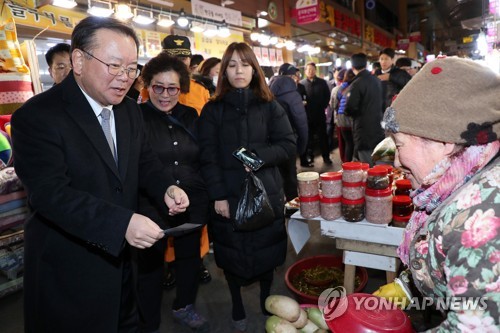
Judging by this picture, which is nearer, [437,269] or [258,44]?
[437,269]

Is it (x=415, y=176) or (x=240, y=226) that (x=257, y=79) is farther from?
(x=415, y=176)

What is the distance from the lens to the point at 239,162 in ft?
7.55

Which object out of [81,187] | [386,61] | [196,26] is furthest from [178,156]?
[196,26]

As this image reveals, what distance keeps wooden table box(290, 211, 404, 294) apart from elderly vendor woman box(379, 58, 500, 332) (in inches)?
40.9

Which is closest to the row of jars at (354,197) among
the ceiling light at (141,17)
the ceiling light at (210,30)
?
the ceiling light at (141,17)

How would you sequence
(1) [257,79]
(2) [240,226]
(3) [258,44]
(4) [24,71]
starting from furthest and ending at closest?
(3) [258,44], (4) [24,71], (1) [257,79], (2) [240,226]

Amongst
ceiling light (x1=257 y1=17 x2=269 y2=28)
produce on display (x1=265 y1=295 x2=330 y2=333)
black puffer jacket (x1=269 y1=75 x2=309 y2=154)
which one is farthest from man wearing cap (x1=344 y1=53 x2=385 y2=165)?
ceiling light (x1=257 y1=17 x2=269 y2=28)

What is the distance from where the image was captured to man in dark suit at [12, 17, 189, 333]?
4.28 feet

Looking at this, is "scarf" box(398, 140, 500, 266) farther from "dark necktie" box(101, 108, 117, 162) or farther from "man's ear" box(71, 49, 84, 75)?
"man's ear" box(71, 49, 84, 75)

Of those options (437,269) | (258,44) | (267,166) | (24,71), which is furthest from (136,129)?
(258,44)

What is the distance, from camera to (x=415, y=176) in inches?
46.3

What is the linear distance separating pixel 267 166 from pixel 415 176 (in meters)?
1.25

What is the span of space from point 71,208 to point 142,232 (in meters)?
0.27

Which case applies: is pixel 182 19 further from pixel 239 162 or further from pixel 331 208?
pixel 331 208
